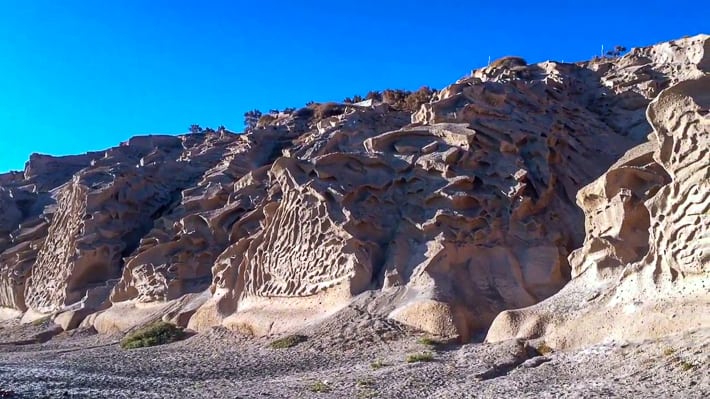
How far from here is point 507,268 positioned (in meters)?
14.4

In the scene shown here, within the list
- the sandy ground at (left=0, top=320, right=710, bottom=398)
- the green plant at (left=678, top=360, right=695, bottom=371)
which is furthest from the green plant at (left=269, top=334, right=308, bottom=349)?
the green plant at (left=678, top=360, right=695, bottom=371)

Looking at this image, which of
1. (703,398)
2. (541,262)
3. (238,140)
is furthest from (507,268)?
(238,140)

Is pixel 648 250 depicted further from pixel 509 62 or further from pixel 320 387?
pixel 509 62

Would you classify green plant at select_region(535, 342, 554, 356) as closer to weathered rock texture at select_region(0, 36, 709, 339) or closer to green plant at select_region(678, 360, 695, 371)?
weathered rock texture at select_region(0, 36, 709, 339)

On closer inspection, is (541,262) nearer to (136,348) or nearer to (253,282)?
(253,282)

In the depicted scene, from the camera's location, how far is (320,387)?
938cm

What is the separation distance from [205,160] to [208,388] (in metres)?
20.7

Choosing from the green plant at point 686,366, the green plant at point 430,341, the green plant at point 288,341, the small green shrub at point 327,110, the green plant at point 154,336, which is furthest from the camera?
the small green shrub at point 327,110

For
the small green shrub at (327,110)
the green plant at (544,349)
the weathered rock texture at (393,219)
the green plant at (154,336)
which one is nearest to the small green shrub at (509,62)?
the weathered rock texture at (393,219)

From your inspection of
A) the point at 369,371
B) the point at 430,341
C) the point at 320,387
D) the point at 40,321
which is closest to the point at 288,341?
the point at 430,341

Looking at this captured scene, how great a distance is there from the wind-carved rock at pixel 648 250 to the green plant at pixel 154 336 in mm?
8681

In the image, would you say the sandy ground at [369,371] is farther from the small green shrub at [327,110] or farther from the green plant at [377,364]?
the small green shrub at [327,110]

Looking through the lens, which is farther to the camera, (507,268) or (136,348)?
(136,348)

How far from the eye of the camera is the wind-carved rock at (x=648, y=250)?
28.2ft
